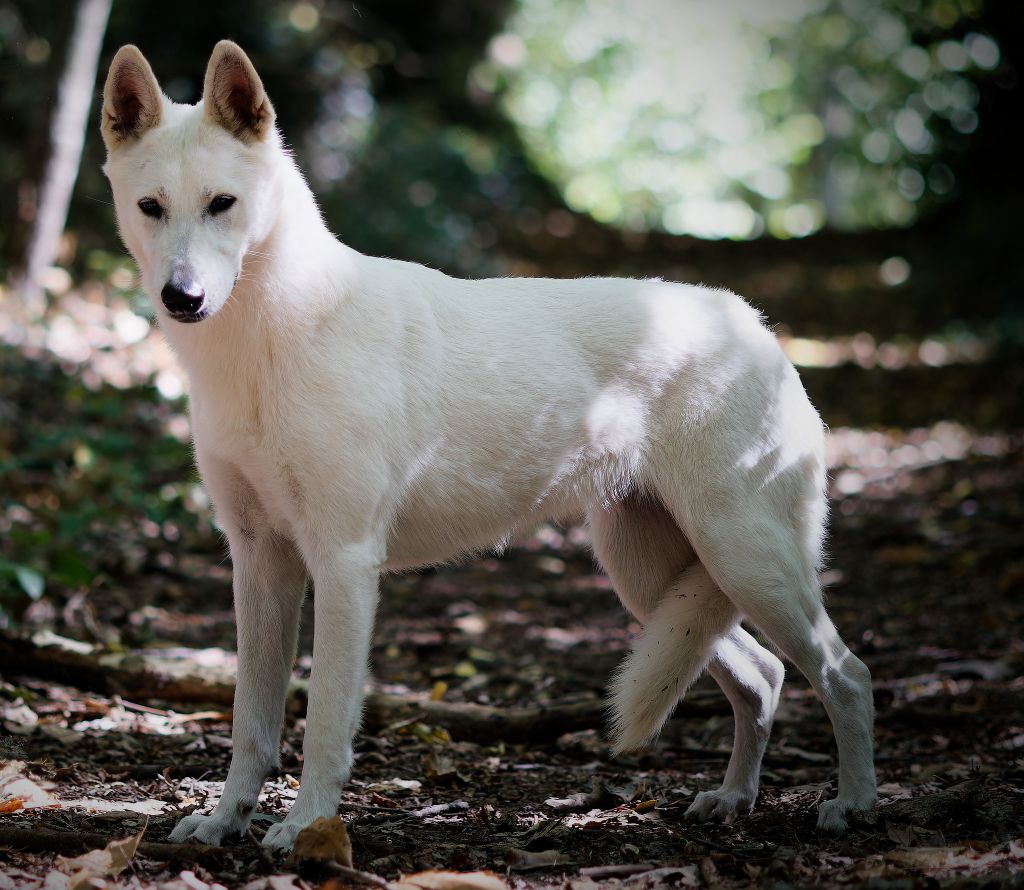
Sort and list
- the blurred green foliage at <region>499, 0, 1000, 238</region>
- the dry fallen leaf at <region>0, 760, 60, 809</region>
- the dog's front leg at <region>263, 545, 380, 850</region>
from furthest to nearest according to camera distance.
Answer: the blurred green foliage at <region>499, 0, 1000, 238</region>
the dry fallen leaf at <region>0, 760, 60, 809</region>
the dog's front leg at <region>263, 545, 380, 850</region>

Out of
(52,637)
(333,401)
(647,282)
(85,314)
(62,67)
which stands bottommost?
(52,637)

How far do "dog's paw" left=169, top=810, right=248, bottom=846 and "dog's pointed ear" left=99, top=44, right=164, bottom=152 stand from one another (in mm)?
1986

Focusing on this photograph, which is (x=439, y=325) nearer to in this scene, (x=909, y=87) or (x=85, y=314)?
(x=85, y=314)

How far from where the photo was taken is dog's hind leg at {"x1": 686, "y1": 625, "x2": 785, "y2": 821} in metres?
3.63

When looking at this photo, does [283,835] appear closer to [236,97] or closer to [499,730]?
[499,730]

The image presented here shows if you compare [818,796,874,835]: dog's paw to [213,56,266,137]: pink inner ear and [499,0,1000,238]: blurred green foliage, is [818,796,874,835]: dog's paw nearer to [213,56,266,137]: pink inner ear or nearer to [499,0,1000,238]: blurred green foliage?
[213,56,266,137]: pink inner ear

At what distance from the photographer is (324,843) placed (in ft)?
9.48

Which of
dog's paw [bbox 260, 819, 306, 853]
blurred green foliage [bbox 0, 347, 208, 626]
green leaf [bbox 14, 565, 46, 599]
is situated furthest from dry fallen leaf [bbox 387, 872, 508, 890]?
blurred green foliage [bbox 0, 347, 208, 626]

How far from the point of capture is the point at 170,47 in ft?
39.7

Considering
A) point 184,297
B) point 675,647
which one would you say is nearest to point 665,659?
point 675,647

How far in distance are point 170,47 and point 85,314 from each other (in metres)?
4.83

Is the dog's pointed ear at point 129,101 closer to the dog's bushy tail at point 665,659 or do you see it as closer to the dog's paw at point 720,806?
the dog's bushy tail at point 665,659

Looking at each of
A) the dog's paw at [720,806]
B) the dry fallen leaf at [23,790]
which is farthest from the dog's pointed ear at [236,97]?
the dog's paw at [720,806]

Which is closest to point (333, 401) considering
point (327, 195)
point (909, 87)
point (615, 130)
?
point (327, 195)
